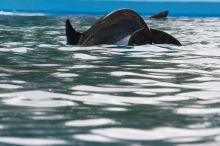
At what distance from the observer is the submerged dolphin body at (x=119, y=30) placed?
11266 mm

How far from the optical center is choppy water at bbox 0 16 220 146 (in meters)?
3.48

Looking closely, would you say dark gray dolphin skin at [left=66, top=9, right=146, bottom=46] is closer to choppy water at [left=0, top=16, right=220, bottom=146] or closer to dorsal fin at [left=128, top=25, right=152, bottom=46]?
dorsal fin at [left=128, top=25, right=152, bottom=46]

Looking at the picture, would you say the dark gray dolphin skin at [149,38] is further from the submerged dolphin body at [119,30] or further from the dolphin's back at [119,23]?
the dolphin's back at [119,23]

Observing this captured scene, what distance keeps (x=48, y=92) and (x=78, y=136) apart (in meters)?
1.87

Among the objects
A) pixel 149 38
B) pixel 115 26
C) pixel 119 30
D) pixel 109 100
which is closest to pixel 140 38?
pixel 149 38

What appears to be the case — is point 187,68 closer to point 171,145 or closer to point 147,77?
point 147,77

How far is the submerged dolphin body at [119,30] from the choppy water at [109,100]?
6.40ft

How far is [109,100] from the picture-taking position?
492cm

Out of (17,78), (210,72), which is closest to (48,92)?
(17,78)

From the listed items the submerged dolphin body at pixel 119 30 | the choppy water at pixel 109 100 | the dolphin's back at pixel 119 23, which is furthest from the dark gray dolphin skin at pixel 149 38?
the choppy water at pixel 109 100

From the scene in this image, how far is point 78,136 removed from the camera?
346 cm

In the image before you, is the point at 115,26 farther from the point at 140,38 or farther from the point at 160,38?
the point at 160,38

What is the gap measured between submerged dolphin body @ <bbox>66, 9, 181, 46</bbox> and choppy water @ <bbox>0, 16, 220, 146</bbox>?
6.40 ft

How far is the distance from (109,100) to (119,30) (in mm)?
6550
